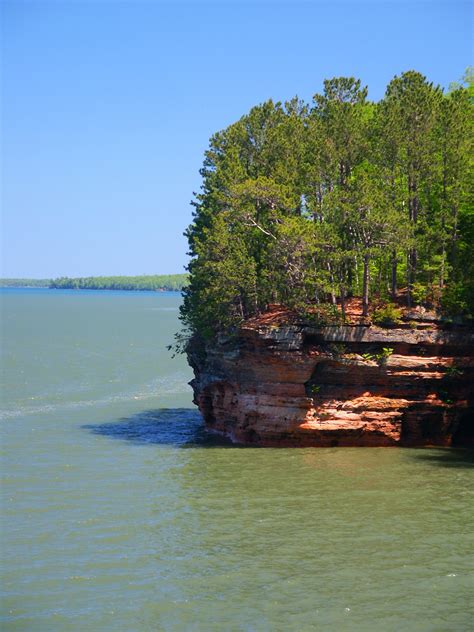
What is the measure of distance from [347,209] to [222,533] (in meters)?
16.6

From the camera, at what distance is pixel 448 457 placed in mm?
36938

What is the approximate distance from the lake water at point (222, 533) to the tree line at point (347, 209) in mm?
7560

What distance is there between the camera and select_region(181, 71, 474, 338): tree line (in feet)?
127

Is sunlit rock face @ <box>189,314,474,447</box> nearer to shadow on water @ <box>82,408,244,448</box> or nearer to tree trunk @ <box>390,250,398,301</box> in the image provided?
tree trunk @ <box>390,250,398,301</box>

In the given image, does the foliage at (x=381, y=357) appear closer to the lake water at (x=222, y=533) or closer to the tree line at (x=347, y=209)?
the tree line at (x=347, y=209)

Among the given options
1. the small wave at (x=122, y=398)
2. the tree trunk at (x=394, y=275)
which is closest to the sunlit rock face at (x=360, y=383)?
the tree trunk at (x=394, y=275)

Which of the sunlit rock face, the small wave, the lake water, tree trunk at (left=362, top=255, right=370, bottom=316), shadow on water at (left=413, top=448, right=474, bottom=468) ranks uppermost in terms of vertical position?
tree trunk at (left=362, top=255, right=370, bottom=316)

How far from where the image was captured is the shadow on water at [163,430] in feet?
139

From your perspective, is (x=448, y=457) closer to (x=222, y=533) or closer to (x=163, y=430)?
(x=222, y=533)

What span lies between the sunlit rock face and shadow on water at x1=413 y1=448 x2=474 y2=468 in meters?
1.25

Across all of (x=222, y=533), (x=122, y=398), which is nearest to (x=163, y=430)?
(x=122, y=398)

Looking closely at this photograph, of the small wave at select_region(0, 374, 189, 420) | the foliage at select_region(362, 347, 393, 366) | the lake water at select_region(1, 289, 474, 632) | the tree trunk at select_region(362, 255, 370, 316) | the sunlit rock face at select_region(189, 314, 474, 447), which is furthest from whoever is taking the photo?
the small wave at select_region(0, 374, 189, 420)

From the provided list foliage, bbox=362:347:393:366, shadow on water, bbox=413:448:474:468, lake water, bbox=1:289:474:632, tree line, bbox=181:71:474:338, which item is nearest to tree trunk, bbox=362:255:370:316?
tree line, bbox=181:71:474:338

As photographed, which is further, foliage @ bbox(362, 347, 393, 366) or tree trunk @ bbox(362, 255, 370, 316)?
tree trunk @ bbox(362, 255, 370, 316)
